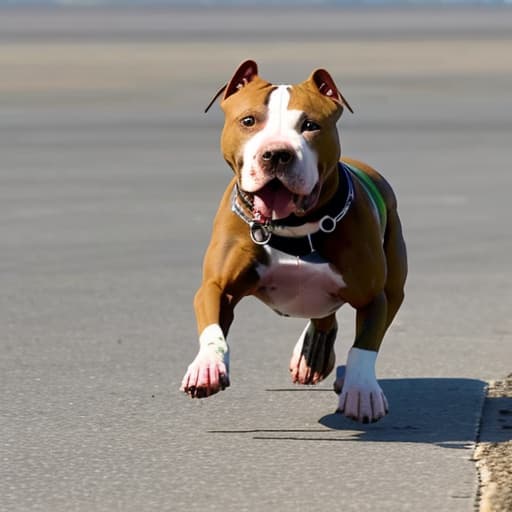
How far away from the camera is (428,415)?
258 inches

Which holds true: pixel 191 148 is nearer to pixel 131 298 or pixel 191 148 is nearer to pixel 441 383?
pixel 131 298

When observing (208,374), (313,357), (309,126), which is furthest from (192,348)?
(309,126)

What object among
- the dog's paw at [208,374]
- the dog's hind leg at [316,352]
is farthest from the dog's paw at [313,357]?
the dog's paw at [208,374]

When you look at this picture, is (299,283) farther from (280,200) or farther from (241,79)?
(241,79)

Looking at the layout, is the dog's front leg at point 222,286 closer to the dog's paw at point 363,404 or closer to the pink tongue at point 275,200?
the pink tongue at point 275,200

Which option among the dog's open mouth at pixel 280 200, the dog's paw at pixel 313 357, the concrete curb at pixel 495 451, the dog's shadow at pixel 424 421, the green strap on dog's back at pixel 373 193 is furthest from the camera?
the dog's paw at pixel 313 357

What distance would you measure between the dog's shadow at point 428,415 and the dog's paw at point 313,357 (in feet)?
0.91

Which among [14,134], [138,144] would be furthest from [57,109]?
[138,144]

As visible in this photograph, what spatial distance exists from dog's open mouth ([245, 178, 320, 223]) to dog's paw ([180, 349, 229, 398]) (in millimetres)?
546

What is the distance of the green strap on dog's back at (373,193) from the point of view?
6496 mm

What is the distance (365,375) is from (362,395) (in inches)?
3.1

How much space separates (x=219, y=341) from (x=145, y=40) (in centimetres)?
7009

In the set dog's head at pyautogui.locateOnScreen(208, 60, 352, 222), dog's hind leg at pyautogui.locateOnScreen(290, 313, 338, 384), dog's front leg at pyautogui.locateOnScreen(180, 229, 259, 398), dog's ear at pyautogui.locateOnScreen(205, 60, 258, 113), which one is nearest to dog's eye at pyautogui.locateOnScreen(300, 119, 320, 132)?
dog's head at pyautogui.locateOnScreen(208, 60, 352, 222)

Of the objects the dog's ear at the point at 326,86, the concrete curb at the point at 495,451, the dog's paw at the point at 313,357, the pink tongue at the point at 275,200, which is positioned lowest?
the concrete curb at the point at 495,451
